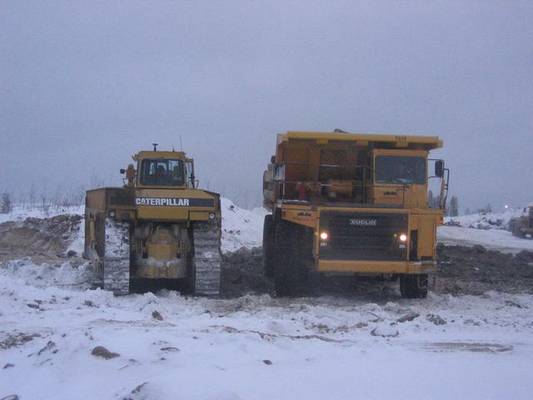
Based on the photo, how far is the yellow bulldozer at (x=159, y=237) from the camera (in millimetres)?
12672

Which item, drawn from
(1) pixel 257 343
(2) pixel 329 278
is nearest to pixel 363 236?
(2) pixel 329 278

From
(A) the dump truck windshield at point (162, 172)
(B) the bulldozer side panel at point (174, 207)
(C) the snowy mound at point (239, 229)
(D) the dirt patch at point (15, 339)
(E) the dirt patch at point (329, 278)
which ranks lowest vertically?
(D) the dirt patch at point (15, 339)

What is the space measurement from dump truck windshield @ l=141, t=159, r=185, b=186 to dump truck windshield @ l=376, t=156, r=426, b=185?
4.02 meters

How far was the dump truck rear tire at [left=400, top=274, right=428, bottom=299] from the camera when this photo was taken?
13.7 metres

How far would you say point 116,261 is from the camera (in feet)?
41.3

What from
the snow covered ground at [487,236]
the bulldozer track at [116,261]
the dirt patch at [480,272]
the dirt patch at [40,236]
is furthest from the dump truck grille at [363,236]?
the snow covered ground at [487,236]

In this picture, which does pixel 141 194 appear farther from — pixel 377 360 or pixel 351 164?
pixel 377 360

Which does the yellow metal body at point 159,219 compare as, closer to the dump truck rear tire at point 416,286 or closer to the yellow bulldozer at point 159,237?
the yellow bulldozer at point 159,237

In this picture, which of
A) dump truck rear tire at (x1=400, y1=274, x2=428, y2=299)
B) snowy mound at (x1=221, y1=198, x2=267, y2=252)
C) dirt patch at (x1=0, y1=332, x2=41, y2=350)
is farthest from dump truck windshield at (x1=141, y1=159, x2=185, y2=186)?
snowy mound at (x1=221, y1=198, x2=267, y2=252)

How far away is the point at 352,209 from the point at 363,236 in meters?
0.53

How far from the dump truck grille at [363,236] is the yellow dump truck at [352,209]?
0.06ft

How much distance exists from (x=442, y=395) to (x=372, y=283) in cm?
963

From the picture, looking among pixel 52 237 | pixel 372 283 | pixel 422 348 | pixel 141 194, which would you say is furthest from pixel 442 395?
pixel 52 237

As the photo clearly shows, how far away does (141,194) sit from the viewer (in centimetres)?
1315
